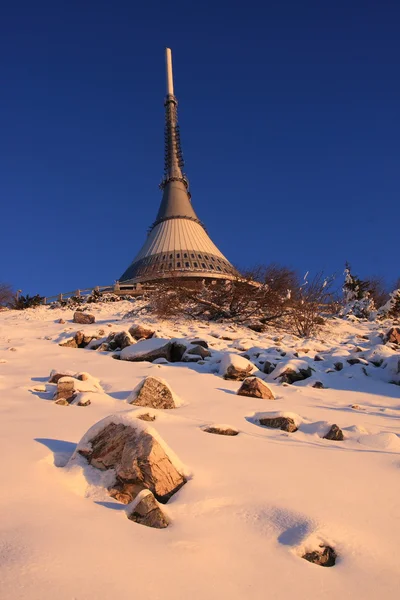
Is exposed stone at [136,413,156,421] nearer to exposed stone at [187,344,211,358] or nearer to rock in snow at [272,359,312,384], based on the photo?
rock in snow at [272,359,312,384]

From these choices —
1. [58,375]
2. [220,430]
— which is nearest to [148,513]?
[220,430]

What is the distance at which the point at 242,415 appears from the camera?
4828 mm

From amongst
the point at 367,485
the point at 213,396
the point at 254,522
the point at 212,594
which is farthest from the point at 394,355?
the point at 212,594

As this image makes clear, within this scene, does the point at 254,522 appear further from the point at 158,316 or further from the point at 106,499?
the point at 158,316

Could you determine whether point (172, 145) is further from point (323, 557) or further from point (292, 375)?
point (323, 557)

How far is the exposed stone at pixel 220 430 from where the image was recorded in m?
3.94

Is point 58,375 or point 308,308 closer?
point 58,375

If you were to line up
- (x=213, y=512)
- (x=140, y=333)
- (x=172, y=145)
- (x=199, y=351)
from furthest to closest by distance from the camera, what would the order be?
(x=172, y=145)
(x=140, y=333)
(x=199, y=351)
(x=213, y=512)

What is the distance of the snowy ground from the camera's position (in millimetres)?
1593

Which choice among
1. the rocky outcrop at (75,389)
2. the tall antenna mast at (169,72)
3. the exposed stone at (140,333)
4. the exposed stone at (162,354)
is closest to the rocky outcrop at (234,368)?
the exposed stone at (162,354)

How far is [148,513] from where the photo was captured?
2168mm

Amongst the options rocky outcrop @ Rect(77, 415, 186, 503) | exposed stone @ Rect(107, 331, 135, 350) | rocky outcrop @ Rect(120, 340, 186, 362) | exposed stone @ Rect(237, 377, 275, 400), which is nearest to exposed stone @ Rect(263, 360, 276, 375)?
rocky outcrop @ Rect(120, 340, 186, 362)

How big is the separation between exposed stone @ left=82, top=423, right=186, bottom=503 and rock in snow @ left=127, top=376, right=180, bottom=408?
1.95 metres

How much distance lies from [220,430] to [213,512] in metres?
1.59
